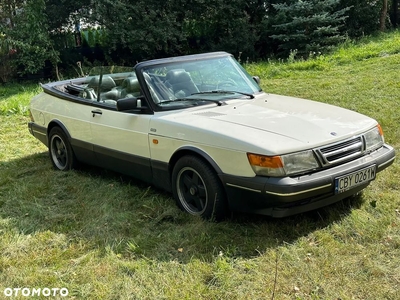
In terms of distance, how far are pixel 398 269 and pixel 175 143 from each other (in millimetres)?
2110

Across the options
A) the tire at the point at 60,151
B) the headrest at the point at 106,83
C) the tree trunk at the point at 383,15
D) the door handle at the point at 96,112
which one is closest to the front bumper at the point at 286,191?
the door handle at the point at 96,112

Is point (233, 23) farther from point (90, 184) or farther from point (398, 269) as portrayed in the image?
point (398, 269)

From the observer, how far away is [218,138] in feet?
12.4

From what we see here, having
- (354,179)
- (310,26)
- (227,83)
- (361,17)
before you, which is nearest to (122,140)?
(227,83)

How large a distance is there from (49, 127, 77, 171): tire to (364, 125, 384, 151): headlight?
361 cm

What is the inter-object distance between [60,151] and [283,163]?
12.0 ft

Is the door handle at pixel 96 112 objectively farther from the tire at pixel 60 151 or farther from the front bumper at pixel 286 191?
the front bumper at pixel 286 191

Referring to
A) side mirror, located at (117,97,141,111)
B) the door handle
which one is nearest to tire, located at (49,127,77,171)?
the door handle

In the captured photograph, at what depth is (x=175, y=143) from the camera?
4.18 metres

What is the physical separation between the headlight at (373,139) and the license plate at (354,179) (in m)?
0.22

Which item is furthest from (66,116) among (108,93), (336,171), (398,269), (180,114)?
(398,269)

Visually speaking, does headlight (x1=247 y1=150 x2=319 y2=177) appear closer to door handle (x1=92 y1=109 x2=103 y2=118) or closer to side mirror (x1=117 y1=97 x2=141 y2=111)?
side mirror (x1=117 y1=97 x2=141 y2=111)

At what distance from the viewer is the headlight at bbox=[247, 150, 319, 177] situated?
347cm

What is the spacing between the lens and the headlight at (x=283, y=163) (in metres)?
3.47
